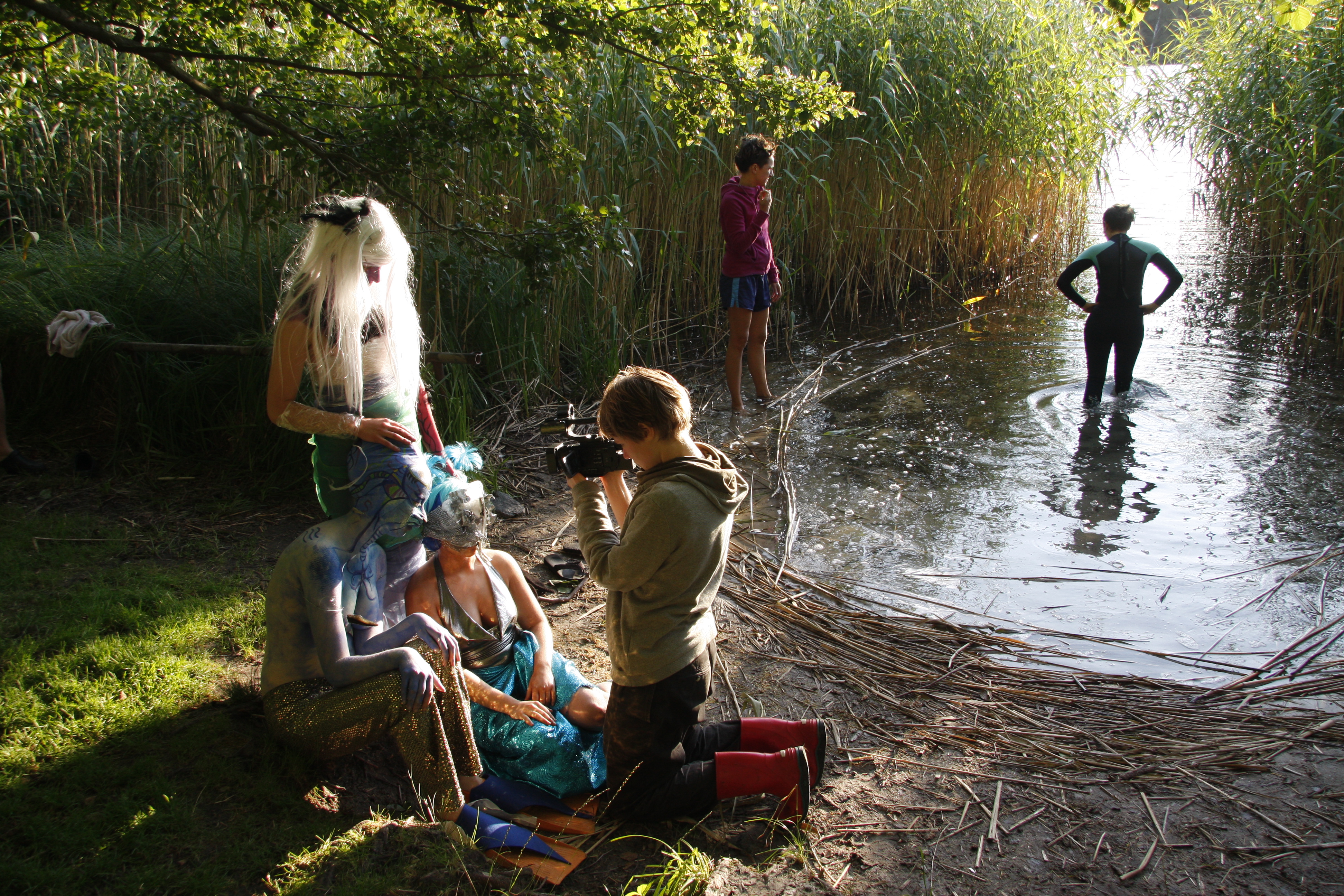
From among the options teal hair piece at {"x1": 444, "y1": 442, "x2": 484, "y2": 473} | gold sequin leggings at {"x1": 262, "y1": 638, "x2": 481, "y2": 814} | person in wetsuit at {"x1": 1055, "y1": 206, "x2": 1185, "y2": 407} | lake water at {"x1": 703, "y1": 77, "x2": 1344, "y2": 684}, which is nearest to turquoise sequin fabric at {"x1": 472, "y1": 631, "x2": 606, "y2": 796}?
gold sequin leggings at {"x1": 262, "y1": 638, "x2": 481, "y2": 814}

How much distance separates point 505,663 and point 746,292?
3.93 metres

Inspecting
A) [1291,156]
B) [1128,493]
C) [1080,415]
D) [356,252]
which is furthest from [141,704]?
[1291,156]

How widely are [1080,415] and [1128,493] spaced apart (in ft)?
4.44

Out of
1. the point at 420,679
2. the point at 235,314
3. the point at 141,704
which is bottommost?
the point at 141,704

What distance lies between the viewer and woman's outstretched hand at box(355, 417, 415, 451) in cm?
259

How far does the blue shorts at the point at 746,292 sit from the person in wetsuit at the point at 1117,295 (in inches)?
78.6

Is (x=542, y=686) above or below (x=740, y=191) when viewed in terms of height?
below

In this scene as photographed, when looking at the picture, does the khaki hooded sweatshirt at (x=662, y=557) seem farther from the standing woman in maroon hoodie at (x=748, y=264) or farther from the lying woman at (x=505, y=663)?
the standing woman in maroon hoodie at (x=748, y=264)

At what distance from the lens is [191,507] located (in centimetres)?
418

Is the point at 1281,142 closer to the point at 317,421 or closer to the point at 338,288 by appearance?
the point at 338,288

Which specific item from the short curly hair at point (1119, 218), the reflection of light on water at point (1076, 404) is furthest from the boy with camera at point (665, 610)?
the short curly hair at point (1119, 218)

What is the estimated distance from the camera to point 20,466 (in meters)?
4.31

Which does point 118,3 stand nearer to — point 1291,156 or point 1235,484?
point 1235,484

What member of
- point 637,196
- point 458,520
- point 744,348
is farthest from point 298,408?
point 637,196
